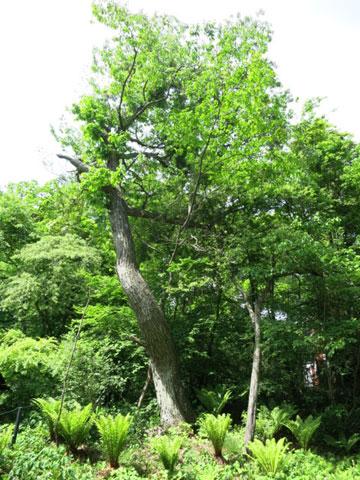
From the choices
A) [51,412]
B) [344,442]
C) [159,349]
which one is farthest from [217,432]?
[51,412]

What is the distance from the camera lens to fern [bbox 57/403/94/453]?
618cm

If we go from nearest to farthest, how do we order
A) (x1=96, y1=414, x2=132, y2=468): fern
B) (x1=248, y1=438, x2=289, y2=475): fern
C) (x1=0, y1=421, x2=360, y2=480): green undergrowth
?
(x1=0, y1=421, x2=360, y2=480): green undergrowth, (x1=248, y1=438, x2=289, y2=475): fern, (x1=96, y1=414, x2=132, y2=468): fern

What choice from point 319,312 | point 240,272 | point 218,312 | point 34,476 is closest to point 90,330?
point 218,312

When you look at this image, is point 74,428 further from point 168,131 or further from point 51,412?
point 168,131

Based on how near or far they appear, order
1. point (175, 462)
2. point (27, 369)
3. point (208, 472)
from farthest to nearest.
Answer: point (27, 369) < point (175, 462) < point (208, 472)

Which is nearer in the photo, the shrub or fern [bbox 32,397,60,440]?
fern [bbox 32,397,60,440]

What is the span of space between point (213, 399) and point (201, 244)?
365 cm

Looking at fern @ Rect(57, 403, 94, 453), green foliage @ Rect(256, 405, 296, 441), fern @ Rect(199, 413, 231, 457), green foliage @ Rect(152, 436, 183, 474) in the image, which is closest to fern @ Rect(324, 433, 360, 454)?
green foliage @ Rect(256, 405, 296, 441)

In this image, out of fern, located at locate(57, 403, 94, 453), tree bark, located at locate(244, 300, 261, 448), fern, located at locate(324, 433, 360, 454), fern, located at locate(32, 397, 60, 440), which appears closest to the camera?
fern, located at locate(57, 403, 94, 453)

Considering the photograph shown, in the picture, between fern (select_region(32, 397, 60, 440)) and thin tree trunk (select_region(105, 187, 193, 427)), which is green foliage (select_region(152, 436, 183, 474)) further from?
fern (select_region(32, 397, 60, 440))

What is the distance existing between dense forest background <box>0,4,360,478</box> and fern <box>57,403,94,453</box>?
3.81ft

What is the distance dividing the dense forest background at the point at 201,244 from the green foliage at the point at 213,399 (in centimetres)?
10

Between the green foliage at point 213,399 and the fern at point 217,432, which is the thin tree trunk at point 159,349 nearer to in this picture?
the green foliage at point 213,399

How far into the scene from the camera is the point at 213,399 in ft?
27.9
